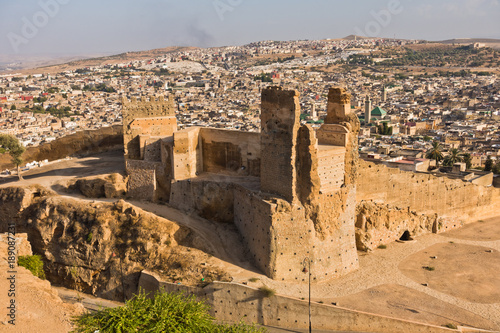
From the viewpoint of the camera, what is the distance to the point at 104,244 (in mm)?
19672

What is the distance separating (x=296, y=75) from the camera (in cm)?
15025

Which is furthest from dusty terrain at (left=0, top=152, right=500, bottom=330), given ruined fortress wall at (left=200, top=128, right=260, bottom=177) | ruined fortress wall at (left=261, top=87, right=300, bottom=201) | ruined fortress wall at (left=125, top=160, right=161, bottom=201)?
ruined fortress wall at (left=261, top=87, right=300, bottom=201)

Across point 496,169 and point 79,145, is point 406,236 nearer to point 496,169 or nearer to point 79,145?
point 496,169

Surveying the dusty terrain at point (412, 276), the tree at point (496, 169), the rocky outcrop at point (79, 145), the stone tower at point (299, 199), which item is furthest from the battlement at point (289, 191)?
the tree at point (496, 169)

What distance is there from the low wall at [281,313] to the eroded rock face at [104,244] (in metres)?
0.58

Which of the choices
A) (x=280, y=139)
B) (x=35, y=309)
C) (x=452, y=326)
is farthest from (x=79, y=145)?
(x=452, y=326)

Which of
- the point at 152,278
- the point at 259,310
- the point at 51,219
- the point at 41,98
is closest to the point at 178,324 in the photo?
the point at 259,310

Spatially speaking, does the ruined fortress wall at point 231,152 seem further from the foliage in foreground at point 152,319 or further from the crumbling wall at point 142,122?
the foliage in foreground at point 152,319

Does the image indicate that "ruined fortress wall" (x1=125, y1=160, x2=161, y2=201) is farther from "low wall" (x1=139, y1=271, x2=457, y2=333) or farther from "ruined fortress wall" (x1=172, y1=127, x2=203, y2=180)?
"low wall" (x1=139, y1=271, x2=457, y2=333)

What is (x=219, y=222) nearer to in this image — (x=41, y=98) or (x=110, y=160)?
(x=110, y=160)

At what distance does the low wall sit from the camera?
608 inches

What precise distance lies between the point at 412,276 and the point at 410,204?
499cm

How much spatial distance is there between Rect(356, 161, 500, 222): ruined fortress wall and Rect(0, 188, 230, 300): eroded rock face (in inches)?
287

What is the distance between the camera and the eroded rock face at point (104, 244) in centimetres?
1838
